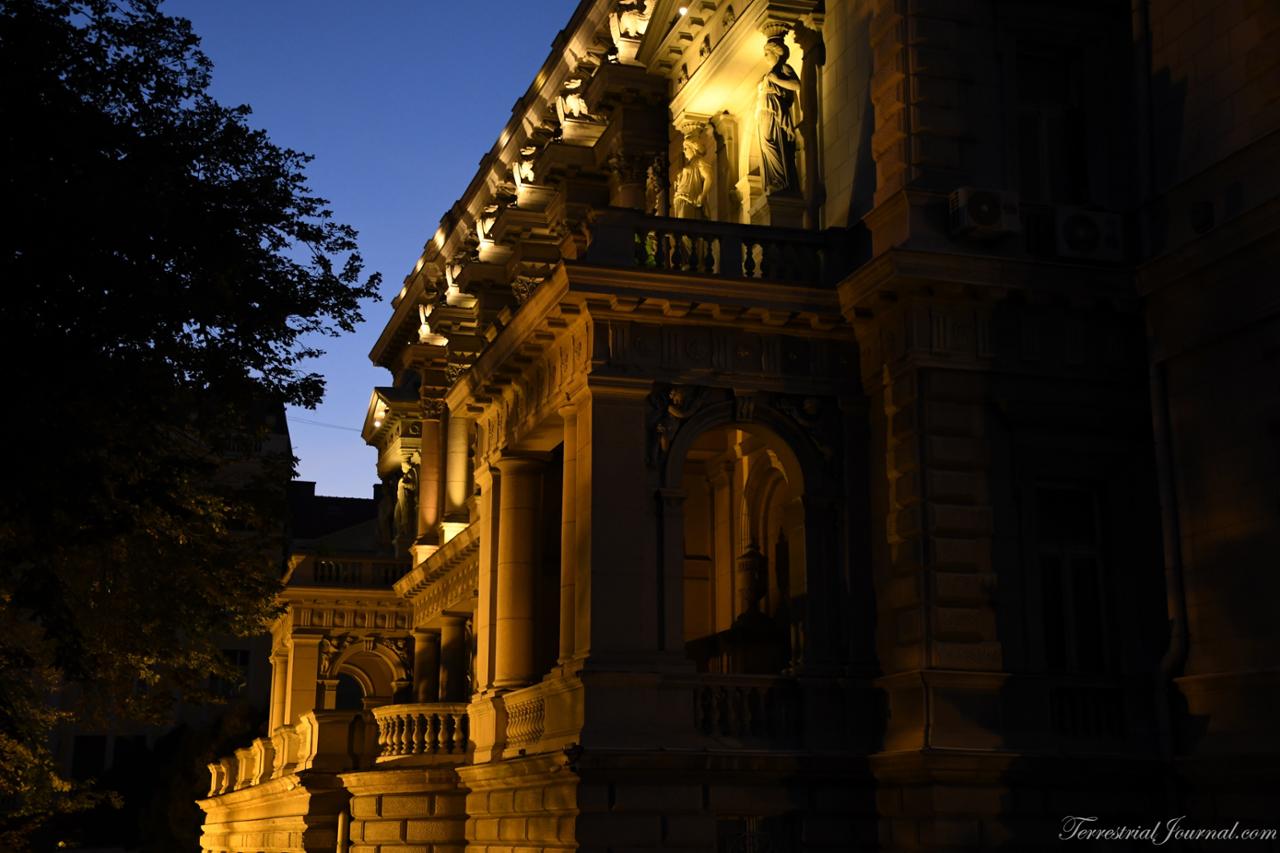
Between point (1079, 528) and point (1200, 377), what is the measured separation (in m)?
3.16

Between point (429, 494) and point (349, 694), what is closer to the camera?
point (429, 494)

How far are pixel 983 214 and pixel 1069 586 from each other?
5605mm

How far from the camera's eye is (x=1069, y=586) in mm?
24859

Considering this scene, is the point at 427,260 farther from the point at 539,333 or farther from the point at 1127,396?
the point at 1127,396

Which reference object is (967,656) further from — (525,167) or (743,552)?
(525,167)

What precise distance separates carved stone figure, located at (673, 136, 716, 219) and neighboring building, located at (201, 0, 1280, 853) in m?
3.65

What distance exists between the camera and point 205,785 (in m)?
71.3

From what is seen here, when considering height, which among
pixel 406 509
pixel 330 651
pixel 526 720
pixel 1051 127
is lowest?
pixel 526 720

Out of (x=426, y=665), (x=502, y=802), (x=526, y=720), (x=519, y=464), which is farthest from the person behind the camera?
(x=426, y=665)

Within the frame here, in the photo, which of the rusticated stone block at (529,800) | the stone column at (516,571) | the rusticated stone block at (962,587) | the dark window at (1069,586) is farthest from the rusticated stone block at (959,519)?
the stone column at (516,571)

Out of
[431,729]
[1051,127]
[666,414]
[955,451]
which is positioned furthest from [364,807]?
[1051,127]

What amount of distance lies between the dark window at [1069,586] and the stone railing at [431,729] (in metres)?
11.5

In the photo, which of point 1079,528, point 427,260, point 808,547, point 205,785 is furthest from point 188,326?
point 205,785

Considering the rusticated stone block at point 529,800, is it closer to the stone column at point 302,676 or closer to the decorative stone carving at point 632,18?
the decorative stone carving at point 632,18
